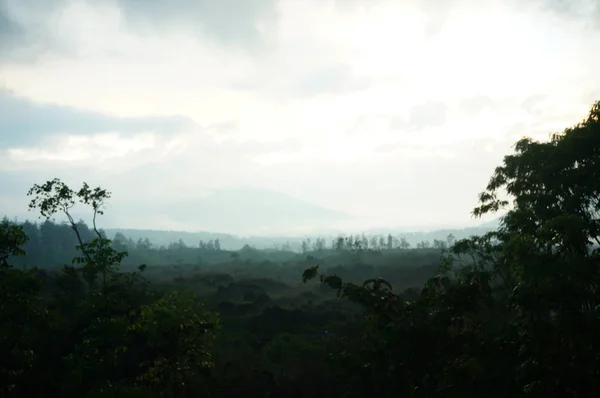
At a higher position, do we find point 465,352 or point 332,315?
point 465,352

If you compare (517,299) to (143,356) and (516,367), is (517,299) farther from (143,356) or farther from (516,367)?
(143,356)

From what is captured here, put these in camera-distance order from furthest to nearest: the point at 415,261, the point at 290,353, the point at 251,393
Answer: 1. the point at 415,261
2. the point at 290,353
3. the point at 251,393

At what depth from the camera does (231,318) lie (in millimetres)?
39938

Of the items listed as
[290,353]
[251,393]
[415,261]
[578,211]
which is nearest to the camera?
[578,211]

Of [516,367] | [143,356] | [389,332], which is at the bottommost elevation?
[143,356]

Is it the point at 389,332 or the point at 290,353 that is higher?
the point at 389,332

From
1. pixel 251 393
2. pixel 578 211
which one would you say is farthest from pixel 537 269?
pixel 251 393

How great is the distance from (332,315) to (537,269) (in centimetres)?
3642

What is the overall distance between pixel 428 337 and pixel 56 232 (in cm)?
13188

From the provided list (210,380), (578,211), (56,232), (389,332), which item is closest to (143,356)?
(210,380)

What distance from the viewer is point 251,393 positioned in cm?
1783

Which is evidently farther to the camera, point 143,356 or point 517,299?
point 143,356

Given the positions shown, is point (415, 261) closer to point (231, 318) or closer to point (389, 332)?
point (231, 318)

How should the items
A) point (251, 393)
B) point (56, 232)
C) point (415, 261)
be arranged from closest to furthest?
1. point (251, 393)
2. point (415, 261)
3. point (56, 232)
